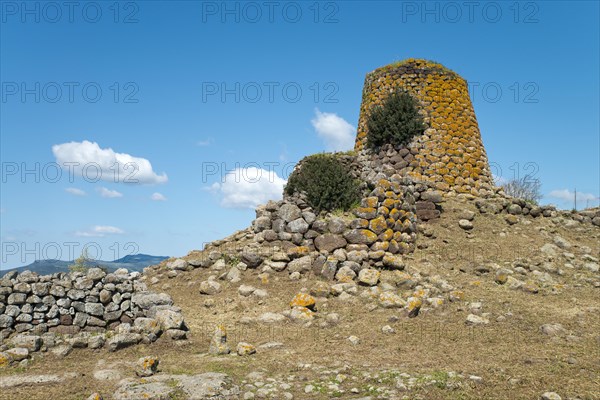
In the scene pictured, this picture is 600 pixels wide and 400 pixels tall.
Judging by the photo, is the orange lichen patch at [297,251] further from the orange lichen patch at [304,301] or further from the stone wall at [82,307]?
the stone wall at [82,307]

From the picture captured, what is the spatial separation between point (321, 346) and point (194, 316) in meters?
3.27

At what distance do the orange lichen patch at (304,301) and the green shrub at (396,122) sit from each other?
10.4 meters

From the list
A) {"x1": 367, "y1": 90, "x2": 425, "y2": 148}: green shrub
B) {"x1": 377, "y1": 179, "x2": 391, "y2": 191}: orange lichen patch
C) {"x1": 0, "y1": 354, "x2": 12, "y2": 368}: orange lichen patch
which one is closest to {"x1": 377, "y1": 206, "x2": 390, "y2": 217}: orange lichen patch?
{"x1": 377, "y1": 179, "x2": 391, "y2": 191}: orange lichen patch

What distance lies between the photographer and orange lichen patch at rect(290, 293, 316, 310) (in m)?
9.51

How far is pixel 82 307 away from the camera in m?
8.64

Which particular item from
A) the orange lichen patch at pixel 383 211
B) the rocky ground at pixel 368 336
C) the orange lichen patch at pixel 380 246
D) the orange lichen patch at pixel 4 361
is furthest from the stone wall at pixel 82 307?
the orange lichen patch at pixel 383 211

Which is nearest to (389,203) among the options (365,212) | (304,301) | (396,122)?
(365,212)

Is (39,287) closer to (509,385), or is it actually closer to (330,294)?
(330,294)

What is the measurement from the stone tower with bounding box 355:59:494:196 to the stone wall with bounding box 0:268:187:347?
465 inches

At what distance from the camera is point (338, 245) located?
12211 mm

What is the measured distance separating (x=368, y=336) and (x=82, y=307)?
5312 mm

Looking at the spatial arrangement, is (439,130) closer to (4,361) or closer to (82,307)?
(82,307)

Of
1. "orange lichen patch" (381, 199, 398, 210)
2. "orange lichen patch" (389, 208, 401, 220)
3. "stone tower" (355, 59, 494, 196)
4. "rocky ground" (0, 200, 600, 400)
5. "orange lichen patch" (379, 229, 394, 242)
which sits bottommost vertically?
"rocky ground" (0, 200, 600, 400)

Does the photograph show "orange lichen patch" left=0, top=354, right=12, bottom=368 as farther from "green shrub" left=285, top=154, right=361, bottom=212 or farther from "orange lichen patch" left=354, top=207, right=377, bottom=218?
"green shrub" left=285, top=154, right=361, bottom=212
